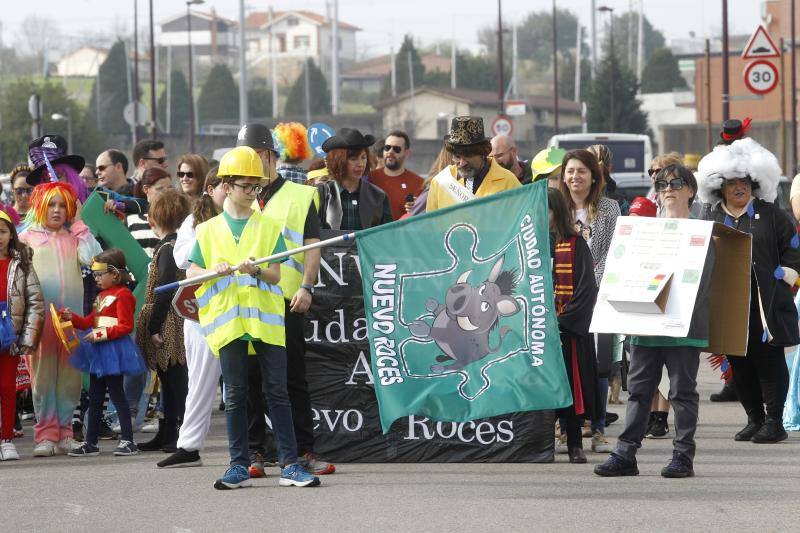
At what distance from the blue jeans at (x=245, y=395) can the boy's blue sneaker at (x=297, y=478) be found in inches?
1.7

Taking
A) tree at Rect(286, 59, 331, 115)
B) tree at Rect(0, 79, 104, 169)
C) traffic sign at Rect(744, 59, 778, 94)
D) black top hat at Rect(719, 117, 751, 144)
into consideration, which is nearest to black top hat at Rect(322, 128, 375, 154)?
black top hat at Rect(719, 117, 751, 144)

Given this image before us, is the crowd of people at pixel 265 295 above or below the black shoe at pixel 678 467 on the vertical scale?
above

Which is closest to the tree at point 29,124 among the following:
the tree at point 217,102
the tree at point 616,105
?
the tree at point 616,105

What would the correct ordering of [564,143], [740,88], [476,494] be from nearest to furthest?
[476,494] < [564,143] < [740,88]

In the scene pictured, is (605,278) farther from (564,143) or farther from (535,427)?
(564,143)

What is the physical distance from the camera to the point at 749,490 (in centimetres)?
827

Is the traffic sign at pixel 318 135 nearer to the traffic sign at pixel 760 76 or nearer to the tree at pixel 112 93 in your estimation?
the traffic sign at pixel 760 76

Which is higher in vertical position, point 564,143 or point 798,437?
point 564,143

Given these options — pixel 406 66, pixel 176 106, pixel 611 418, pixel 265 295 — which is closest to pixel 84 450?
pixel 265 295

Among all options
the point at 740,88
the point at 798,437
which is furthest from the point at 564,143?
the point at 740,88

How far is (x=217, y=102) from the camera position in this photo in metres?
129

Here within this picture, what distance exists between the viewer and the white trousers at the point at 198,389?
919cm

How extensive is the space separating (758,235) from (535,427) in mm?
2222

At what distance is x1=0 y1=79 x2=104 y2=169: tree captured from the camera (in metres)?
79.9
